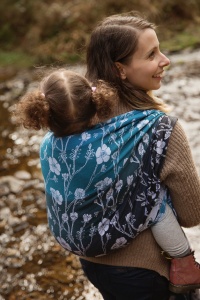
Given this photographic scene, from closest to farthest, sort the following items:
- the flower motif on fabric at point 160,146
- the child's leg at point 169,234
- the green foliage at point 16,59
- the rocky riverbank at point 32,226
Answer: the flower motif on fabric at point 160,146 → the child's leg at point 169,234 → the rocky riverbank at point 32,226 → the green foliage at point 16,59

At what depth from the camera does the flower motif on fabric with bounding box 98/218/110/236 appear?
193 cm

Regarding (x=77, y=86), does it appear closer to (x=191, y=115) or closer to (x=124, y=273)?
(x=124, y=273)

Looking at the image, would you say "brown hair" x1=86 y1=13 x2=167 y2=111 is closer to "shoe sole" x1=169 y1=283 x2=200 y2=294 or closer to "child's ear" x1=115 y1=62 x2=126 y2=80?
"child's ear" x1=115 y1=62 x2=126 y2=80

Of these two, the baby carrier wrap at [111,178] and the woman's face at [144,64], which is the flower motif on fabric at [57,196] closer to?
the baby carrier wrap at [111,178]

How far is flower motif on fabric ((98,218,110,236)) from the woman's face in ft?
1.93

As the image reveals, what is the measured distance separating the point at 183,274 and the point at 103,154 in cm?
65

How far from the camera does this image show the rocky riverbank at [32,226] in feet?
11.7

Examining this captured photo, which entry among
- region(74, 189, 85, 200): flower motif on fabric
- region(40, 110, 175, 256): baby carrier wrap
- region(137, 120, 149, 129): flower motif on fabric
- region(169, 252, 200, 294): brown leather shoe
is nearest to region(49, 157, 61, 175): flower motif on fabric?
region(40, 110, 175, 256): baby carrier wrap

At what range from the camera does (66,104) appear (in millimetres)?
1844

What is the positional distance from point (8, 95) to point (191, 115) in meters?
4.36

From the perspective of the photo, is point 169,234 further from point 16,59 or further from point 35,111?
point 16,59

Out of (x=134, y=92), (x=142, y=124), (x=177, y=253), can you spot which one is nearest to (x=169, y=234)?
(x=177, y=253)

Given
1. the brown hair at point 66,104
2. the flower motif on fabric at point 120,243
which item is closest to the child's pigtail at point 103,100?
the brown hair at point 66,104

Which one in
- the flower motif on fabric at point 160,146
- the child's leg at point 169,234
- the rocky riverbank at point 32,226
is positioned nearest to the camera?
the flower motif on fabric at point 160,146
